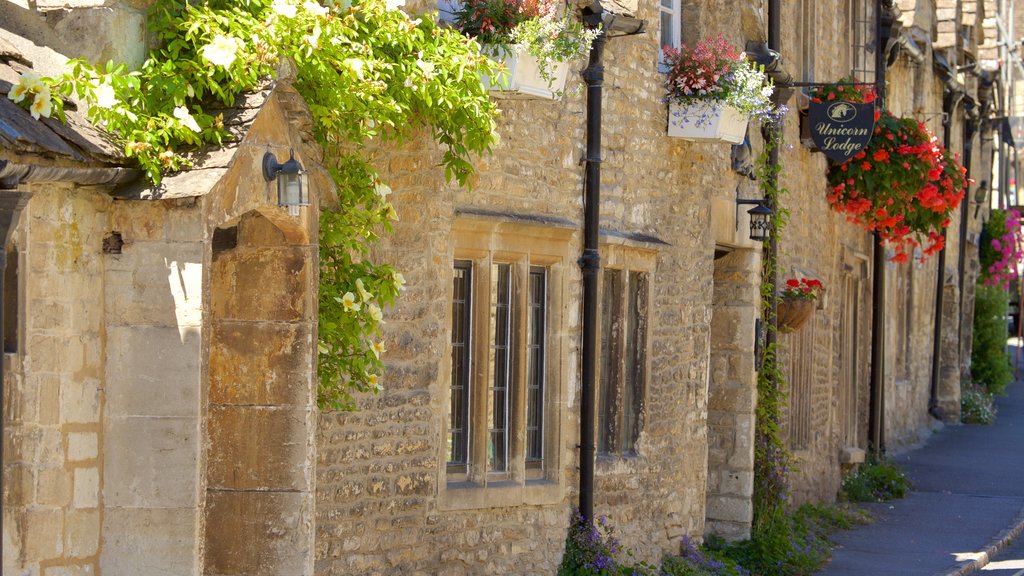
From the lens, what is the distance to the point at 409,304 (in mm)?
8422

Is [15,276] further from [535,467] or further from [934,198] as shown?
[934,198]

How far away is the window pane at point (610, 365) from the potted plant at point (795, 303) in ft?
10.9

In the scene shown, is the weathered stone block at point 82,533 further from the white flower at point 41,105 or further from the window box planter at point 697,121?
the window box planter at point 697,121

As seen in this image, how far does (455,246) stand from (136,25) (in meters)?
2.61

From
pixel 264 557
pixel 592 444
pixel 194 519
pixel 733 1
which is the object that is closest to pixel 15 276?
pixel 194 519

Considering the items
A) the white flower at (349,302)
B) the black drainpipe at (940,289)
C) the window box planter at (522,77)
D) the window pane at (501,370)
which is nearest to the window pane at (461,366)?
the window pane at (501,370)

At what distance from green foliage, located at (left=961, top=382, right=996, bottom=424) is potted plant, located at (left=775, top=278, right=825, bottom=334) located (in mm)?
11955

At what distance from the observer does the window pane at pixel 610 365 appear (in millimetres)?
10766

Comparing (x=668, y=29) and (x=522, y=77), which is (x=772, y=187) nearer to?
(x=668, y=29)

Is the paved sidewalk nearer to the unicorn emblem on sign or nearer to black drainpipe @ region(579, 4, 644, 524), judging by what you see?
black drainpipe @ region(579, 4, 644, 524)

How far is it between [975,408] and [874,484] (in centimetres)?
896

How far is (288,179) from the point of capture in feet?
22.3

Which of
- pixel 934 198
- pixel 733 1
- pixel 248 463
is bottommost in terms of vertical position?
pixel 248 463

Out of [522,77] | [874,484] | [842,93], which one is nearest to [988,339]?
[874,484]
